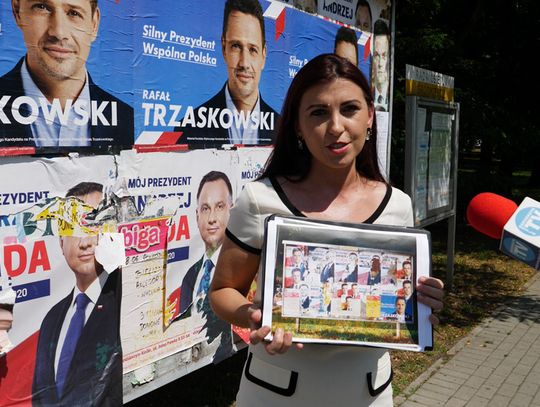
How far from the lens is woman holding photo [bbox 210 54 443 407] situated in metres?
1.79

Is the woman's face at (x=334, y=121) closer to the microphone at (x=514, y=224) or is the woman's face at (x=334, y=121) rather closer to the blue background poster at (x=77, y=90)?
the microphone at (x=514, y=224)

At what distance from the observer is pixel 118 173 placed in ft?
10.0

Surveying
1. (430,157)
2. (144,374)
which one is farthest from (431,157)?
(144,374)

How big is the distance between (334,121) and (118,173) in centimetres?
160

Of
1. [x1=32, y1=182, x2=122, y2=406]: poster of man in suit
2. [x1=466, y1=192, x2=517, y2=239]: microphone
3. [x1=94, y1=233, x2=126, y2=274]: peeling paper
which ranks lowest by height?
[x1=32, y1=182, x2=122, y2=406]: poster of man in suit

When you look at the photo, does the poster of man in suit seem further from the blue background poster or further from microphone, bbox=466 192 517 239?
microphone, bbox=466 192 517 239

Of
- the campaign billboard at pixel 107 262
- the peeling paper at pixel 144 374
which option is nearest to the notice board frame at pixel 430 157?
the campaign billboard at pixel 107 262

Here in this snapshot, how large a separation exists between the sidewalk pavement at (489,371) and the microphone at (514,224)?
3.25 meters

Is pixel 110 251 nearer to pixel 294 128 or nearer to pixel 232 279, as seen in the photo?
pixel 232 279

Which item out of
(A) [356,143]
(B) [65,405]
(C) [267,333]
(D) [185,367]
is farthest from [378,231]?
(D) [185,367]

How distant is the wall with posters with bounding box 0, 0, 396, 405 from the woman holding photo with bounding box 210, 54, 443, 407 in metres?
1.22

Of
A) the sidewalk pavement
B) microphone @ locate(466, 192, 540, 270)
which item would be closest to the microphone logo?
microphone @ locate(466, 192, 540, 270)

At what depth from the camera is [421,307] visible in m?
1.68

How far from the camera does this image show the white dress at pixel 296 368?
178 centimetres
